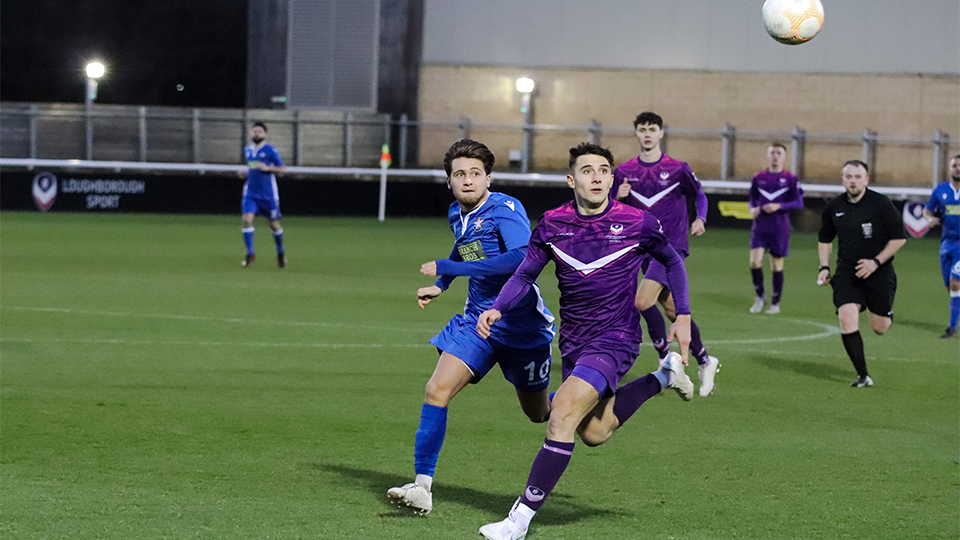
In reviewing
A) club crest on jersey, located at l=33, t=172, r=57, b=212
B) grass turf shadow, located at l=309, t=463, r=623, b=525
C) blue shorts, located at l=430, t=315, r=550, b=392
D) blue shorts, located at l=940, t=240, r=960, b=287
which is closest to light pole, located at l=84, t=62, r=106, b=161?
club crest on jersey, located at l=33, t=172, r=57, b=212

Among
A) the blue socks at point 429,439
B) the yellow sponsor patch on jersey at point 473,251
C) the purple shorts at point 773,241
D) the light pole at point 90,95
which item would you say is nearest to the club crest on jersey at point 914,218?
the purple shorts at point 773,241

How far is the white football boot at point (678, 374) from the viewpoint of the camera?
6707 millimetres

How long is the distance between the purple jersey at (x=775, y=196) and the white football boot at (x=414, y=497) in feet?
39.8

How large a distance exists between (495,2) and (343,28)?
515 centimetres

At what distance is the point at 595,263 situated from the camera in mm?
6492

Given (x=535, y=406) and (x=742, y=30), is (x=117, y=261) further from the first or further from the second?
(x=742, y=30)

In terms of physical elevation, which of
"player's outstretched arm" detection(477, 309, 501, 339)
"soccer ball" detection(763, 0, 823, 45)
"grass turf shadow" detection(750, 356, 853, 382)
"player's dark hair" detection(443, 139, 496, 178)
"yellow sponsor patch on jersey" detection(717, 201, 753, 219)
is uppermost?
"soccer ball" detection(763, 0, 823, 45)

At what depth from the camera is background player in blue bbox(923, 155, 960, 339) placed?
15.1 m

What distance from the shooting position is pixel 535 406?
7121 millimetres

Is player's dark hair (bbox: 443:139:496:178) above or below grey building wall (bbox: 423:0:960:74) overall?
below

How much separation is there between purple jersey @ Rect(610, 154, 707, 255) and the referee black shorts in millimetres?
1385

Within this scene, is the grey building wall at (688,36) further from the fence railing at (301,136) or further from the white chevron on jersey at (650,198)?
the white chevron on jersey at (650,198)

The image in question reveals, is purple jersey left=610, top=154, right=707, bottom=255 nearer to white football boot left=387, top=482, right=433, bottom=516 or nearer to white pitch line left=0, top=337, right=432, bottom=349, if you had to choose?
white pitch line left=0, top=337, right=432, bottom=349

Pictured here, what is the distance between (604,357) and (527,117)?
112 feet
